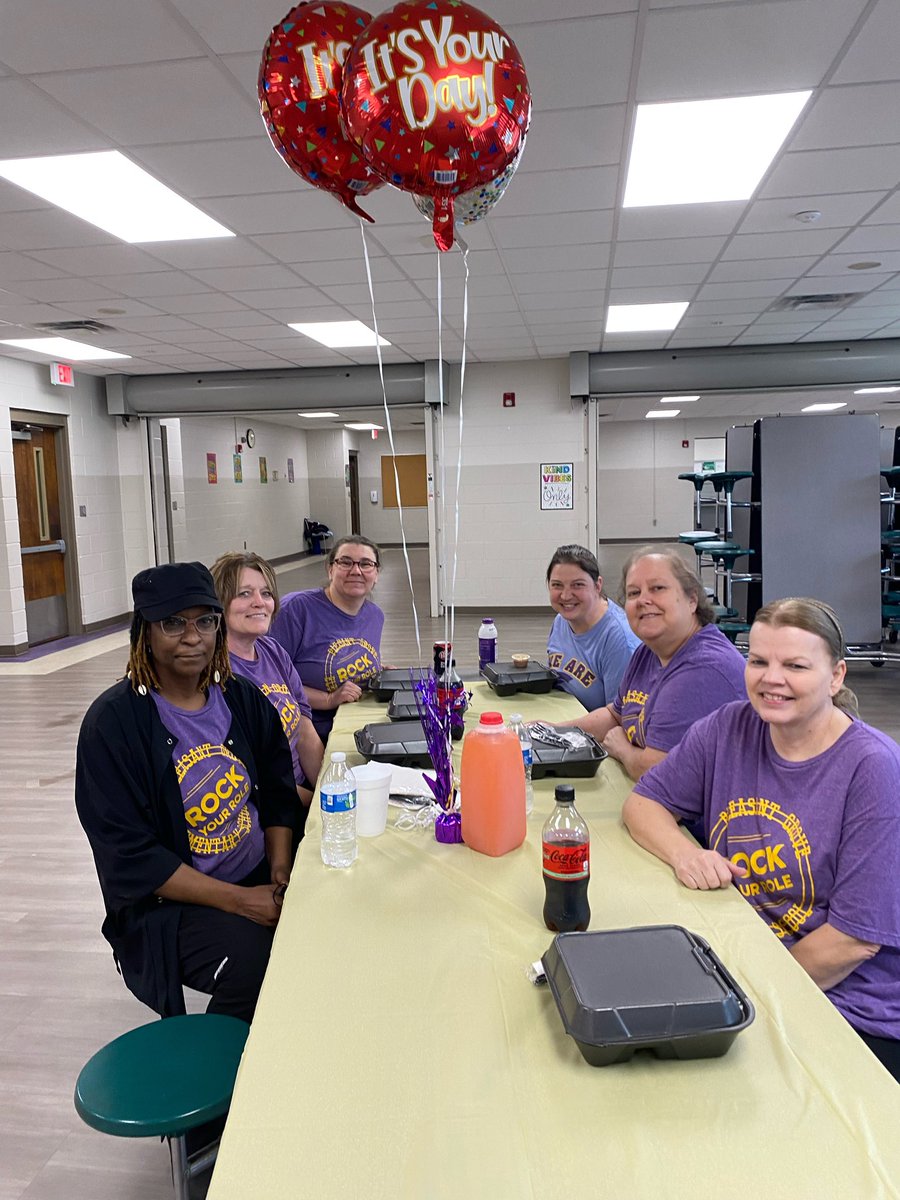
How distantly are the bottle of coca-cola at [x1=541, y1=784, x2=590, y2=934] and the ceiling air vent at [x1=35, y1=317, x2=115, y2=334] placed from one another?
6451 millimetres

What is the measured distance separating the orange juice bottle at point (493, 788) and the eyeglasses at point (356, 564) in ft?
5.08

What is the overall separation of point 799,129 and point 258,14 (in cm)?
218

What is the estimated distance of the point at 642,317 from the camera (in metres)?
6.92

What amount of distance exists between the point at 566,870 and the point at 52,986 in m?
2.06

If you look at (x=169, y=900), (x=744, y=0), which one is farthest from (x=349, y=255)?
(x=169, y=900)

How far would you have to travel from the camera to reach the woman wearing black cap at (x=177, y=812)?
1.71 m

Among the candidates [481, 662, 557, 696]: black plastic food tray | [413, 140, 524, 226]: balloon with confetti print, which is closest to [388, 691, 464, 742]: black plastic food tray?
[481, 662, 557, 696]: black plastic food tray

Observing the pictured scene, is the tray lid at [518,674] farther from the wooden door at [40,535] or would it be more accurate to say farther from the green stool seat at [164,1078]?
the wooden door at [40,535]

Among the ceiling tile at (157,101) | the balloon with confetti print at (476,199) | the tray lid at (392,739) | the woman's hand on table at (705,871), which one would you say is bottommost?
the woman's hand on table at (705,871)

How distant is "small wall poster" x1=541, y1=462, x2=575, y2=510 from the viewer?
Answer: 946 cm

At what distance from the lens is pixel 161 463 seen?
10.2 m

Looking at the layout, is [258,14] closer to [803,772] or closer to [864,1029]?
[803,772]

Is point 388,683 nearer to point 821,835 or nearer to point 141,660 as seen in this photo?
point 141,660

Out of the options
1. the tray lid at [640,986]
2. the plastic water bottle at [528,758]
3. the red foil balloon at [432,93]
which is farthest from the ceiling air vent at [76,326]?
the tray lid at [640,986]
